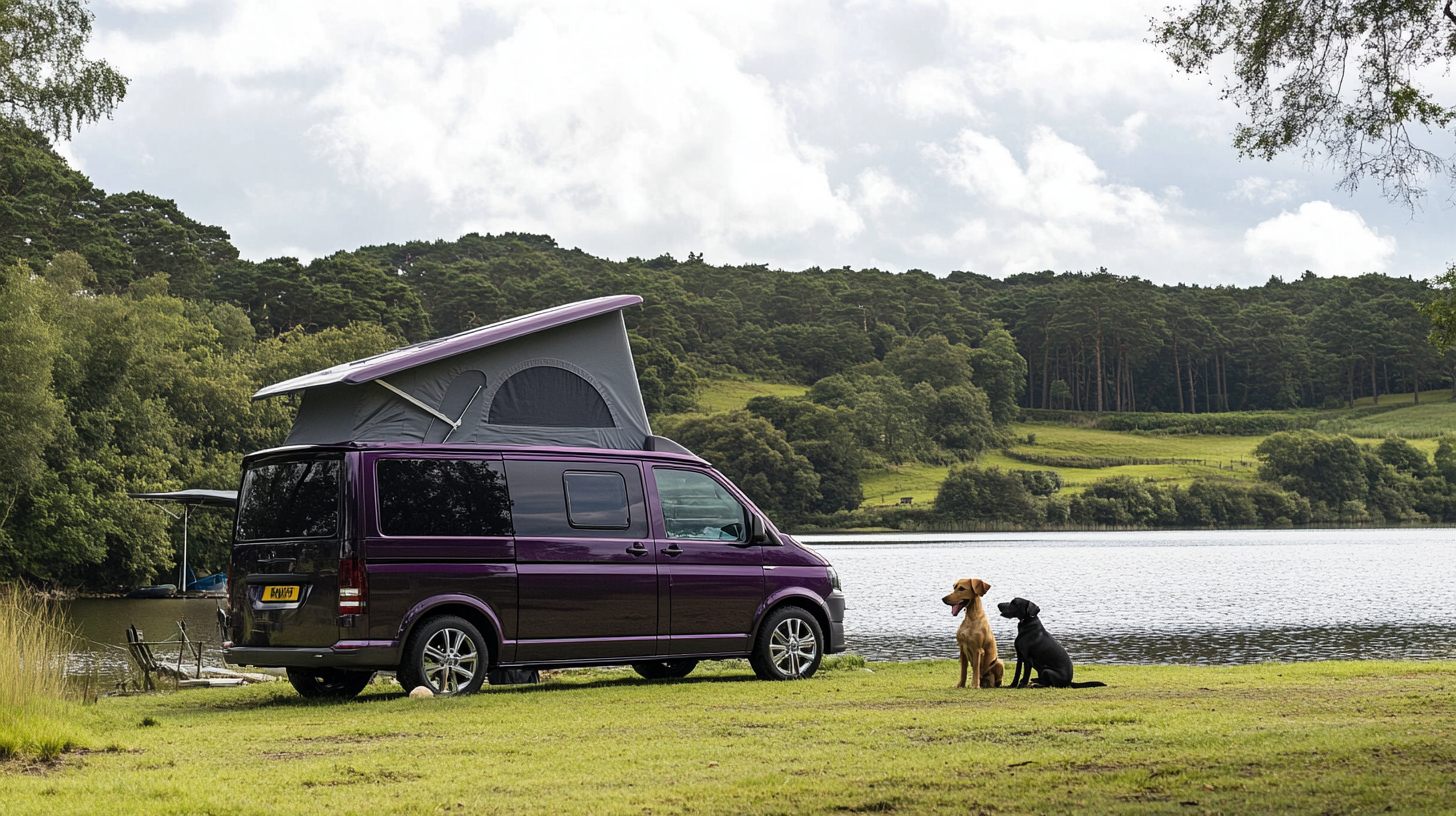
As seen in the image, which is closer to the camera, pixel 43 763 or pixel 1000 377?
pixel 43 763

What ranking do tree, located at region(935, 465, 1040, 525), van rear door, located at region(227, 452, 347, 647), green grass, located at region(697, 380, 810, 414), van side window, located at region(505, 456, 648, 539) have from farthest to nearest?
green grass, located at region(697, 380, 810, 414) < tree, located at region(935, 465, 1040, 525) < van side window, located at region(505, 456, 648, 539) < van rear door, located at region(227, 452, 347, 647)

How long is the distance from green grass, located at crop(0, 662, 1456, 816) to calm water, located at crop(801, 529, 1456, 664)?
1363cm

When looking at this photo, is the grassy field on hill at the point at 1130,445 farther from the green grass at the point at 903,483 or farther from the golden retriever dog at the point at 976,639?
the golden retriever dog at the point at 976,639

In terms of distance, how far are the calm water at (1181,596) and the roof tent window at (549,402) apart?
10061 mm

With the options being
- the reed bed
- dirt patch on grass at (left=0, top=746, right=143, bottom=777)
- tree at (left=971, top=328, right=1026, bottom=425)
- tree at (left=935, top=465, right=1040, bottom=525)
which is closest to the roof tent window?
the reed bed

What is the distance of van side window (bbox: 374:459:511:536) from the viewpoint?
10.8 m

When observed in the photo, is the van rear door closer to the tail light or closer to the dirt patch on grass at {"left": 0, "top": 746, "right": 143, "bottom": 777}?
the tail light

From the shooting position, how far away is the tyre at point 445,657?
10.8 m

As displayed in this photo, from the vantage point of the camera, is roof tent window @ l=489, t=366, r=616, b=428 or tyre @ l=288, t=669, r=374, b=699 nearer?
tyre @ l=288, t=669, r=374, b=699

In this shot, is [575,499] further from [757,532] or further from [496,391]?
[496,391]

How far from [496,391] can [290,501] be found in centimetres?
430

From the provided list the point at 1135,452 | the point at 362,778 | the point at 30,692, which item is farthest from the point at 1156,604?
the point at 1135,452

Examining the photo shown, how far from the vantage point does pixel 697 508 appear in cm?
1252

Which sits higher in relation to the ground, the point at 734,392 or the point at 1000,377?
the point at 1000,377
